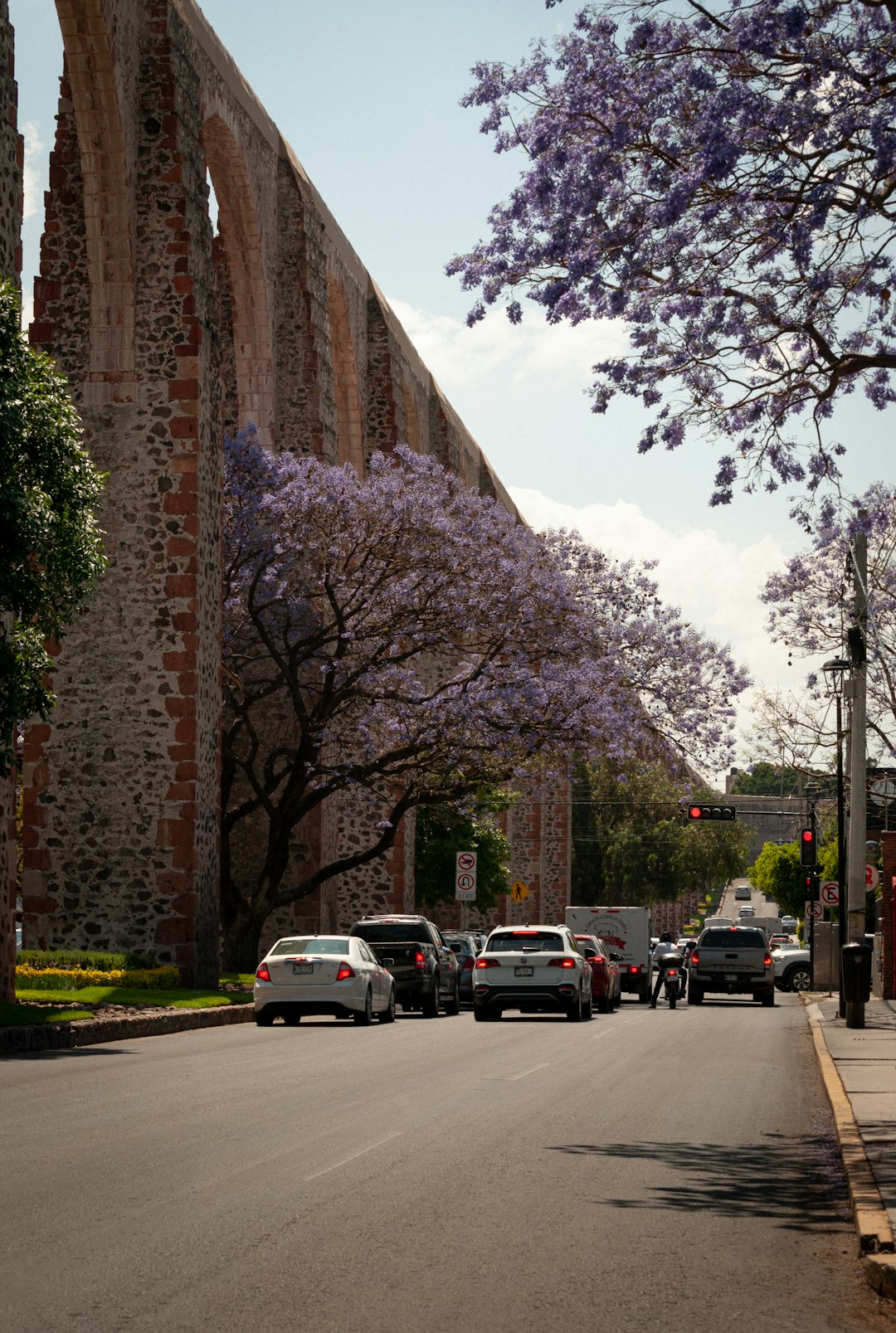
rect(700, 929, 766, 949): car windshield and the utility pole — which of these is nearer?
the utility pole

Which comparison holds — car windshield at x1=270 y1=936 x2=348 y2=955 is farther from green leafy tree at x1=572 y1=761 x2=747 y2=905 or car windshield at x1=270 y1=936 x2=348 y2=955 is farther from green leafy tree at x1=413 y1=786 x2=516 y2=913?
green leafy tree at x1=572 y1=761 x2=747 y2=905

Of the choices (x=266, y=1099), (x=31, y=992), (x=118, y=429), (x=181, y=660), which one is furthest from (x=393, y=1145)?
(x=118, y=429)

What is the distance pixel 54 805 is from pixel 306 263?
15024 millimetres

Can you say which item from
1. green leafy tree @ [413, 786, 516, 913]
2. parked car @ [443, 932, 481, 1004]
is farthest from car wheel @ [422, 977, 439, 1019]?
green leafy tree @ [413, 786, 516, 913]

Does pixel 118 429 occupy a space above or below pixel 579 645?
above

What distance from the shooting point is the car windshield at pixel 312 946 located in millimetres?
24875

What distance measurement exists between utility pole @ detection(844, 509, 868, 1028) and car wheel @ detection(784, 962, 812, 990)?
76.4 feet

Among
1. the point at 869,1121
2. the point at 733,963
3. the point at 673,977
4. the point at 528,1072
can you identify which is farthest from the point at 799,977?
the point at 869,1121

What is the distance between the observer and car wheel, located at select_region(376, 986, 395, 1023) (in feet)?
87.7

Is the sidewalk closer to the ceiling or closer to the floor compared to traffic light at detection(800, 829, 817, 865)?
closer to the floor

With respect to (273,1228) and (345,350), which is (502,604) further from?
(273,1228)

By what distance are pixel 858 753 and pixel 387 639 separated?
9.40m

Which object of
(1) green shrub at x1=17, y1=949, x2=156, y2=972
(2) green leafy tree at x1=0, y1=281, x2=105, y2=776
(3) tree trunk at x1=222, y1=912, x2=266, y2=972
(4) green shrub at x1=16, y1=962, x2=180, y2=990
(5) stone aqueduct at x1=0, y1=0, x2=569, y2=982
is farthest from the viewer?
(3) tree trunk at x1=222, y1=912, x2=266, y2=972

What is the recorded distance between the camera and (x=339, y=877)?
1777 inches
